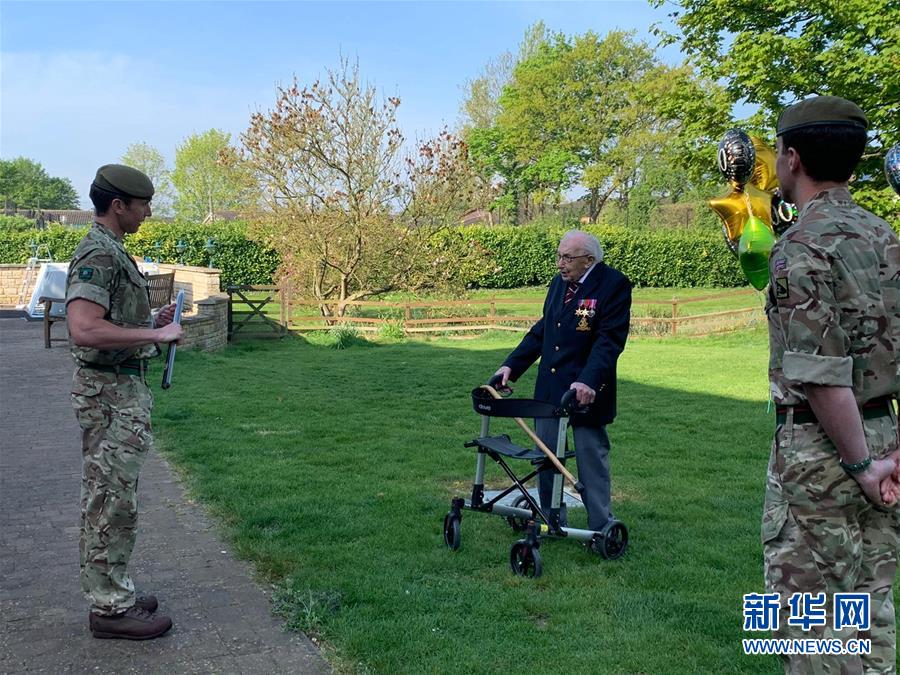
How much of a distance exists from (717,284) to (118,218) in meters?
38.7

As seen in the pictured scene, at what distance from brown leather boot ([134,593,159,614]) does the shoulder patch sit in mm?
3162

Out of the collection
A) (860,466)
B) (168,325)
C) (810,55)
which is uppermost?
(810,55)

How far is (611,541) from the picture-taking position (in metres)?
4.84

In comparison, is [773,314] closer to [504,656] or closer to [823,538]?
[823,538]

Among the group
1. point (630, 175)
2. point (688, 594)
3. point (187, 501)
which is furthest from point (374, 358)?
point (630, 175)

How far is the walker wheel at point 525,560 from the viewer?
4.54 m

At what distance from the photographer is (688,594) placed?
4316 millimetres

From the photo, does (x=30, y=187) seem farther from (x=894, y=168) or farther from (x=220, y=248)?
(x=894, y=168)

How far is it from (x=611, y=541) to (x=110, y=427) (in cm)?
286

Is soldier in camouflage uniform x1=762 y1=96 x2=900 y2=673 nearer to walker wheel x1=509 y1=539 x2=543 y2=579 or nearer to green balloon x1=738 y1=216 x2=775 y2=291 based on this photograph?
walker wheel x1=509 y1=539 x2=543 y2=579

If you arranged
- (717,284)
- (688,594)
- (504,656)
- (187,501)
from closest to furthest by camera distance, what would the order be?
(504,656)
(688,594)
(187,501)
(717,284)

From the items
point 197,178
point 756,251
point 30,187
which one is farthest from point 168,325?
point 30,187

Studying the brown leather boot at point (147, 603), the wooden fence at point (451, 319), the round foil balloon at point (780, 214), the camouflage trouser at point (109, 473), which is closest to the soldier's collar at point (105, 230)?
the camouflage trouser at point (109, 473)

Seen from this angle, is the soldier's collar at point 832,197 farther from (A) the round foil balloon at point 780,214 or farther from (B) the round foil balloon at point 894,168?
(A) the round foil balloon at point 780,214
